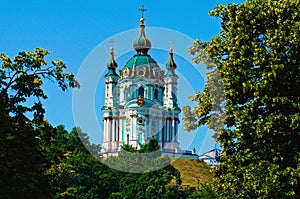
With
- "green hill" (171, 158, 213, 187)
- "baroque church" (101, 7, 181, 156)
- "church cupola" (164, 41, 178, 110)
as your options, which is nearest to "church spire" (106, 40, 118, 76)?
"baroque church" (101, 7, 181, 156)

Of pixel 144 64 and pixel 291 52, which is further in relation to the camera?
pixel 144 64

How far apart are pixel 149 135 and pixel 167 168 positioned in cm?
2495

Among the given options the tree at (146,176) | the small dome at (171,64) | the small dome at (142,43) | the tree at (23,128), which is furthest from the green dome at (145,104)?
the tree at (23,128)

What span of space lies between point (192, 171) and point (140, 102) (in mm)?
15470

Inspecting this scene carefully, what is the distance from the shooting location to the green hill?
85938mm

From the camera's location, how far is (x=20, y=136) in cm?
2891

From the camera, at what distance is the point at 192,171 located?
3617 inches

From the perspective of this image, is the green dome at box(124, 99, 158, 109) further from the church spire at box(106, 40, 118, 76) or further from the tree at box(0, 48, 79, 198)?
the tree at box(0, 48, 79, 198)

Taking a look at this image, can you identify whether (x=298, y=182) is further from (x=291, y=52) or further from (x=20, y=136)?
(x=20, y=136)

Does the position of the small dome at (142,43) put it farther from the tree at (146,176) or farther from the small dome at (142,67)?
the tree at (146,176)

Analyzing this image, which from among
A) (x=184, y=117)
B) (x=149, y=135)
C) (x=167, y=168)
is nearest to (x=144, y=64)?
(x=149, y=135)

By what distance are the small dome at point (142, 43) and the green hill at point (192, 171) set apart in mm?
17275

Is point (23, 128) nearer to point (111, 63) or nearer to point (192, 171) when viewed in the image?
point (192, 171)

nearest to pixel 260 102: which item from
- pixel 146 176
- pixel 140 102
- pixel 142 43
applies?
pixel 146 176
